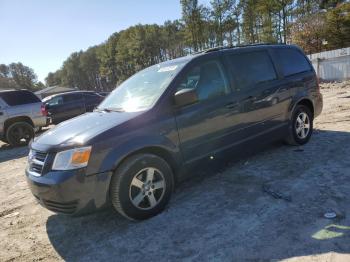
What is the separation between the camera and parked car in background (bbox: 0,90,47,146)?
10.7 meters

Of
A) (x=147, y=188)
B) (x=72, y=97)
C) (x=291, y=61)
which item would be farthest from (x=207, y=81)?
(x=72, y=97)

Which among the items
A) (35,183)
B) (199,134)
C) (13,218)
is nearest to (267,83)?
(199,134)

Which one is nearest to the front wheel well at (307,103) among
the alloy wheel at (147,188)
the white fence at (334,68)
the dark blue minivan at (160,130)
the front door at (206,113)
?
the dark blue minivan at (160,130)

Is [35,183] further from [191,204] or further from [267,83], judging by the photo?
[267,83]

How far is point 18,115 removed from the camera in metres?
10.8

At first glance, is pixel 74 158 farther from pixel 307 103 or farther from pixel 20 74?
pixel 20 74

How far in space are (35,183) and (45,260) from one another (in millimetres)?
820

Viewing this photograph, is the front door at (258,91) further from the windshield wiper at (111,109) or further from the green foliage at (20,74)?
the green foliage at (20,74)

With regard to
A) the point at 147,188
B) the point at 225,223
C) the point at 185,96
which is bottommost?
the point at 225,223

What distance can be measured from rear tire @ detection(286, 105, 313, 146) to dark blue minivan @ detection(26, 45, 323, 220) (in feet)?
0.44

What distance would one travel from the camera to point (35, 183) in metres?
3.66

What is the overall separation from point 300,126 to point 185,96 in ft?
9.67

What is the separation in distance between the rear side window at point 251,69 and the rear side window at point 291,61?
13.4 inches

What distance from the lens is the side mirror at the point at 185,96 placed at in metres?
4.03
